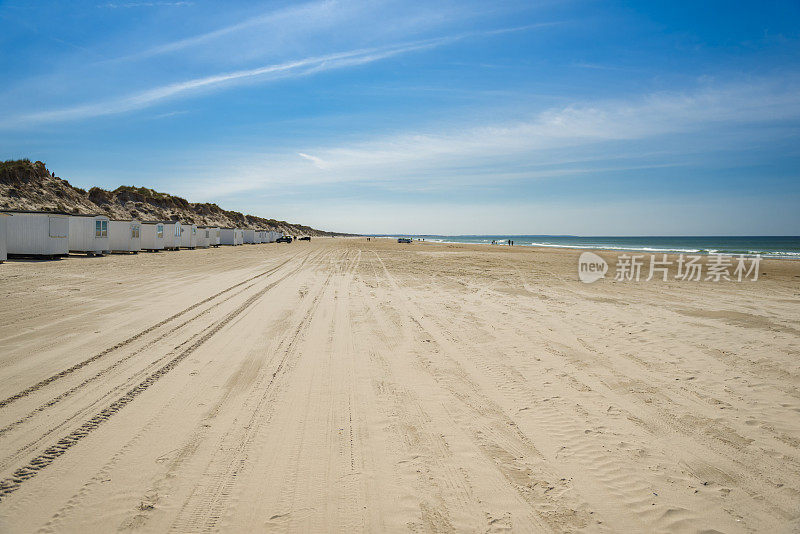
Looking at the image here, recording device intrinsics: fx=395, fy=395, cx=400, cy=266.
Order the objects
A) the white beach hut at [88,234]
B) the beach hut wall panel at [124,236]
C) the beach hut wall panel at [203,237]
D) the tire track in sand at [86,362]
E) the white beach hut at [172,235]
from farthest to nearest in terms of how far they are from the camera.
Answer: the beach hut wall panel at [203,237], the white beach hut at [172,235], the beach hut wall panel at [124,236], the white beach hut at [88,234], the tire track in sand at [86,362]

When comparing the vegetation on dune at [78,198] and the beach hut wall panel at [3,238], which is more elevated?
the vegetation on dune at [78,198]

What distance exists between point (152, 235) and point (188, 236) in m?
6.28

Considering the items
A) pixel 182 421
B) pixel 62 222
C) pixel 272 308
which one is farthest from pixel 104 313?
pixel 62 222

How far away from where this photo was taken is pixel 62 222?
844 inches

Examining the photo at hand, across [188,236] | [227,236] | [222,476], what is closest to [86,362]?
[222,476]

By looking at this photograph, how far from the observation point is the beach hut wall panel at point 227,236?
48.3 m

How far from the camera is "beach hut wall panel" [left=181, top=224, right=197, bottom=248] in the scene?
36406mm

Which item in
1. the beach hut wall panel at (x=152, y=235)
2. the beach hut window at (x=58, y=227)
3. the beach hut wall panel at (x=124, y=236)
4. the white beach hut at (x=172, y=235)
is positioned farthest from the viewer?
the white beach hut at (x=172, y=235)

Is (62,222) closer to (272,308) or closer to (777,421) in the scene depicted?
(272,308)

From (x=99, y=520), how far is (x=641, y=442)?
417 centimetres

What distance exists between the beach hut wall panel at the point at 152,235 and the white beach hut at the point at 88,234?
15.6 feet

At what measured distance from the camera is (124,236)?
89.8ft

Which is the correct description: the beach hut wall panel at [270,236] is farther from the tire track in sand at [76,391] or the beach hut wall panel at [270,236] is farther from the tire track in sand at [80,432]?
the tire track in sand at [80,432]

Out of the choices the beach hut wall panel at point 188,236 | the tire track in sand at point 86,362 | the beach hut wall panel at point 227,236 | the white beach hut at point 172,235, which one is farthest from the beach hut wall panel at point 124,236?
the tire track in sand at point 86,362
